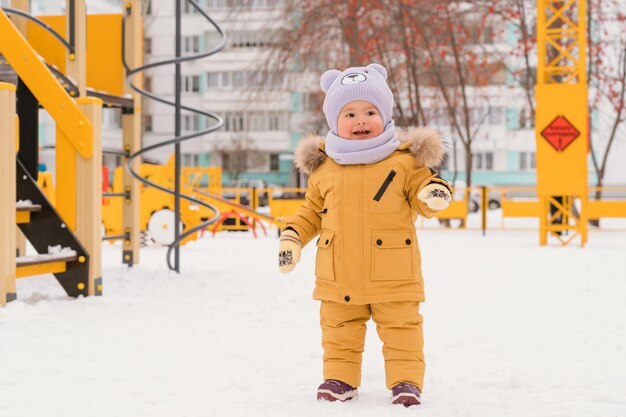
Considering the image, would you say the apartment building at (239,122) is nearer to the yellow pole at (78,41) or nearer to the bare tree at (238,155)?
the bare tree at (238,155)

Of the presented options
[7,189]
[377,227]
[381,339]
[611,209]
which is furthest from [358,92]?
[611,209]

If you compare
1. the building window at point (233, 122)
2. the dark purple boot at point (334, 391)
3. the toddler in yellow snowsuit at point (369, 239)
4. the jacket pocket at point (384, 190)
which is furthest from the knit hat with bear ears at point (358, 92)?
the building window at point (233, 122)

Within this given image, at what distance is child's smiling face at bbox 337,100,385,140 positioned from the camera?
370cm

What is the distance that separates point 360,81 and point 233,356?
183cm

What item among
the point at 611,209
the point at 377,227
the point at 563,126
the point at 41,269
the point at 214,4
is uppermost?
the point at 214,4

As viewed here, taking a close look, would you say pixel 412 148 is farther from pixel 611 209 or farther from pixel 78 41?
pixel 611 209

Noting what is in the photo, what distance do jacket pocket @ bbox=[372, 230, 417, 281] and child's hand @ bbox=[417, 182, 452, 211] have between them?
0.74 feet

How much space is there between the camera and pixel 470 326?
5816 mm

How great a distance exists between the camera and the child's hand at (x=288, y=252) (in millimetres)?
3631

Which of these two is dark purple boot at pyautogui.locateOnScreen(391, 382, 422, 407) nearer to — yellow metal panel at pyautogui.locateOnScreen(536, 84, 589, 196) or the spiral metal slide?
the spiral metal slide

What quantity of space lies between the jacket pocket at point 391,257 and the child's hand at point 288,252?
34cm

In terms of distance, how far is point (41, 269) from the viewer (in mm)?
6340

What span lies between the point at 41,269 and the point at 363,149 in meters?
3.59

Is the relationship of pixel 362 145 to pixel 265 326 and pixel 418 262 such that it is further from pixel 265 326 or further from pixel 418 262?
pixel 265 326
